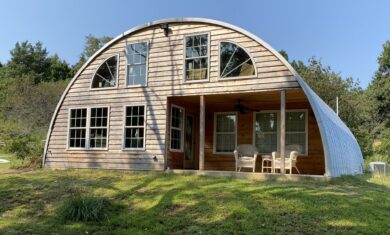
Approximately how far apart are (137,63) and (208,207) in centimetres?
703

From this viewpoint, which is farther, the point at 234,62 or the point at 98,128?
the point at 98,128

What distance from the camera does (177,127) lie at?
45.2ft

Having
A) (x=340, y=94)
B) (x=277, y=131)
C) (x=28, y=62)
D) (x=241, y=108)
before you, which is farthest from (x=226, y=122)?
(x=28, y=62)

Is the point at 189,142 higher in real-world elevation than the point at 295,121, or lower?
lower

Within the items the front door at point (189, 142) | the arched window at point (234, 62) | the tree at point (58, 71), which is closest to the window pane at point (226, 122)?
the front door at point (189, 142)

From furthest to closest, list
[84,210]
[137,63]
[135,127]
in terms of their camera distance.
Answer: [137,63]
[135,127]
[84,210]

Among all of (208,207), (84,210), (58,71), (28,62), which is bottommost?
(84,210)

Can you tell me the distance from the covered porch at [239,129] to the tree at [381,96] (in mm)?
19098

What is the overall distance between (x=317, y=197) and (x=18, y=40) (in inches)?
2045

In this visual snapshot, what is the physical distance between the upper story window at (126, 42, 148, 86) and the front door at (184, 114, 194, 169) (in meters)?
2.33

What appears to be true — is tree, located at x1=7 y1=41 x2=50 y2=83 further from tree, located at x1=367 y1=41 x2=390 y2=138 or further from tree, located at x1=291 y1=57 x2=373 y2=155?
tree, located at x1=367 y1=41 x2=390 y2=138

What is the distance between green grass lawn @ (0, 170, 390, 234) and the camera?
21.9ft

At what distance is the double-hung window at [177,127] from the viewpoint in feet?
44.2

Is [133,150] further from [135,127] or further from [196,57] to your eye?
[196,57]
